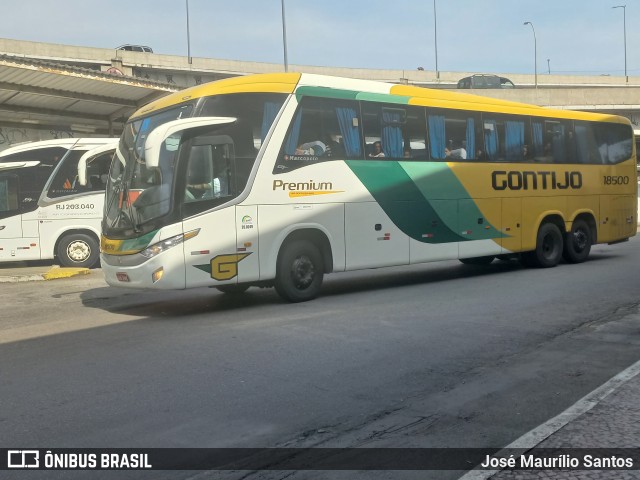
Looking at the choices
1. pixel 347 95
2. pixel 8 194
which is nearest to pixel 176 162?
pixel 347 95

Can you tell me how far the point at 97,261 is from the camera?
17.1m

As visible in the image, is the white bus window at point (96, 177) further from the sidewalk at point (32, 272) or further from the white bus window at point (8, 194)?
the sidewalk at point (32, 272)

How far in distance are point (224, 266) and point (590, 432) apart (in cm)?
608

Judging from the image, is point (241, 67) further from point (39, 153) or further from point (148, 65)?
point (39, 153)

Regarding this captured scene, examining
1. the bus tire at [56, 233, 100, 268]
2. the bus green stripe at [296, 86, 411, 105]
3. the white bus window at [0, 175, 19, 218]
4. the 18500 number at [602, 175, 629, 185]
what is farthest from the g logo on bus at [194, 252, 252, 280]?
the 18500 number at [602, 175, 629, 185]

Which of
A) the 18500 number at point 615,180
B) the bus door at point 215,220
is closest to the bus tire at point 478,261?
the 18500 number at point 615,180

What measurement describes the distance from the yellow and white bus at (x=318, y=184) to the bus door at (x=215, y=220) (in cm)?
2

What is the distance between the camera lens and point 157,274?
359 inches

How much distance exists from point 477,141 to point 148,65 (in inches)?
1287

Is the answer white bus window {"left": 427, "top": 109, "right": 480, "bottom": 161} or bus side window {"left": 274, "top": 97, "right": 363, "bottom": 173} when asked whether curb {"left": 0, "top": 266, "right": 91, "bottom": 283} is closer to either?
bus side window {"left": 274, "top": 97, "right": 363, "bottom": 173}

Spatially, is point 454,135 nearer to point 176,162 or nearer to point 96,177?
point 176,162

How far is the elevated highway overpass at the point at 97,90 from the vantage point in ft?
61.4

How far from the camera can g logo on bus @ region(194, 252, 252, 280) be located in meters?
9.48

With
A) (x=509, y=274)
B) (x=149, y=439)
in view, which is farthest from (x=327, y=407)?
(x=509, y=274)
